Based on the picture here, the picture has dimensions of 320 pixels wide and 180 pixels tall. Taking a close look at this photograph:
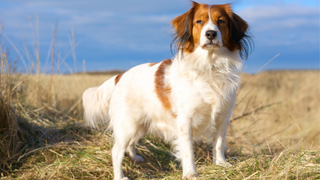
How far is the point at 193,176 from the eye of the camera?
8.13ft

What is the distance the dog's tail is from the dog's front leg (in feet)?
4.05

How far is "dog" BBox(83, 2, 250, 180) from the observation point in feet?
8.30

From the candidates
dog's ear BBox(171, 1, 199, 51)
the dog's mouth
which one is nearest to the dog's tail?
dog's ear BBox(171, 1, 199, 51)

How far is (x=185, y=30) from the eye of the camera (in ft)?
8.68

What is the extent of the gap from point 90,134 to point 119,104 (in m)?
1.23

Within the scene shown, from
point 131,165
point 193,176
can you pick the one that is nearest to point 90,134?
point 131,165

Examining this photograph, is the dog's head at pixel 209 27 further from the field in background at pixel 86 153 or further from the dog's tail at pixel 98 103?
the dog's tail at pixel 98 103

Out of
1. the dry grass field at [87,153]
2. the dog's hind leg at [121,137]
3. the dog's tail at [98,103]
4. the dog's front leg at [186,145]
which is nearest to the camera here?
the dry grass field at [87,153]

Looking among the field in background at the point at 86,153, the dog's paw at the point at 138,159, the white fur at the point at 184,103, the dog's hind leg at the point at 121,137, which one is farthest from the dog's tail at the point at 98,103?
the dog's paw at the point at 138,159

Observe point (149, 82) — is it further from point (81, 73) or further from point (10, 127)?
point (81, 73)

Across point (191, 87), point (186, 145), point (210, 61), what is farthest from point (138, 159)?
point (210, 61)

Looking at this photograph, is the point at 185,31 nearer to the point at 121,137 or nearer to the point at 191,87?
the point at 191,87

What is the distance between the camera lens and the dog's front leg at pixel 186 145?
8.30 ft

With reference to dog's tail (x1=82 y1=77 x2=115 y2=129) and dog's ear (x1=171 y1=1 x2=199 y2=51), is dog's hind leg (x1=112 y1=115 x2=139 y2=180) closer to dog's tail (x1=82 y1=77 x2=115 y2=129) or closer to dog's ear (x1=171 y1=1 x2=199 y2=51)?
dog's tail (x1=82 y1=77 x2=115 y2=129)
